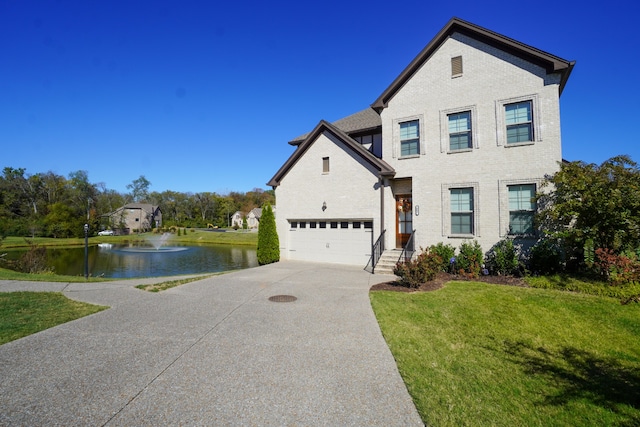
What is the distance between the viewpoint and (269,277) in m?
10.9

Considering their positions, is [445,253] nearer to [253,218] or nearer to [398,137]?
[398,137]

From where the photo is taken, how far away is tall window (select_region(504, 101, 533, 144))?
11.1 metres

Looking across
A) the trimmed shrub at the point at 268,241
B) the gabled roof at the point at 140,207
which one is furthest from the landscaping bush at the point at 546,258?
the gabled roof at the point at 140,207

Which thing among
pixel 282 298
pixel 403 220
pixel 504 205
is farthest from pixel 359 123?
pixel 282 298

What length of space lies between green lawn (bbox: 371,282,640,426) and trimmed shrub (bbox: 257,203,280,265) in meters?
9.10

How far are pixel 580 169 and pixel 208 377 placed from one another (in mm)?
11360

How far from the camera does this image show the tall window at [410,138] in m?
13.1

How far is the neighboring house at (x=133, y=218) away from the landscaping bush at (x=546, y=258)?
71766mm

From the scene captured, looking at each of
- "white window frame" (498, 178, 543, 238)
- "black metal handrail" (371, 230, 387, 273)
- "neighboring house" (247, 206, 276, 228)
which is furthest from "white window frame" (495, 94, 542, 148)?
"neighboring house" (247, 206, 276, 228)

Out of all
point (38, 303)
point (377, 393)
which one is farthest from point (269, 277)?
point (377, 393)

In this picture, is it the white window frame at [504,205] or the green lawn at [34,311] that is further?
the white window frame at [504,205]

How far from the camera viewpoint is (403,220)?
14.0 m

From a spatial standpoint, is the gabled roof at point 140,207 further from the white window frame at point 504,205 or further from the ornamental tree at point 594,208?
the ornamental tree at point 594,208

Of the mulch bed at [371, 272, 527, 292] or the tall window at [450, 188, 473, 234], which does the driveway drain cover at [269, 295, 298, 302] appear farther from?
the tall window at [450, 188, 473, 234]
